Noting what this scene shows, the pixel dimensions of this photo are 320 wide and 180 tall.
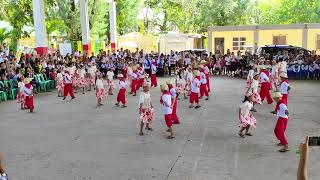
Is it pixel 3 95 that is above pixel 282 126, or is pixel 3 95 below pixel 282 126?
below

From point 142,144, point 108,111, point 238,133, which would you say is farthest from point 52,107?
point 238,133

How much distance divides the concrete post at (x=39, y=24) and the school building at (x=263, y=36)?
14940mm

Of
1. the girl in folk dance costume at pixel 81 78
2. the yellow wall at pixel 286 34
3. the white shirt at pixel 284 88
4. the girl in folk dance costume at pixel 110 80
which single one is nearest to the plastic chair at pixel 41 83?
the girl in folk dance costume at pixel 81 78

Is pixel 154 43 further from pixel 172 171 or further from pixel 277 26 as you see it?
pixel 172 171

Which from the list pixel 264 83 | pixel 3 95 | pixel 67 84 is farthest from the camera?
pixel 3 95

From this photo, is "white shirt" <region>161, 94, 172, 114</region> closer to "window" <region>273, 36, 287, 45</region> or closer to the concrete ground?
the concrete ground

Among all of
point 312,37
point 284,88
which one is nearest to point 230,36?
point 312,37

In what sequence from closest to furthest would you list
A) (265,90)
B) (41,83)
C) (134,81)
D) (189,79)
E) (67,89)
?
(265,90) → (189,79) → (67,89) → (134,81) → (41,83)

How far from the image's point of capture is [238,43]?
107 ft

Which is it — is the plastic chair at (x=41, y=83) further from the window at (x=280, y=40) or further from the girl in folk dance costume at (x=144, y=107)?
the window at (x=280, y=40)

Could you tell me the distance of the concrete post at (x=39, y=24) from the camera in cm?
2136

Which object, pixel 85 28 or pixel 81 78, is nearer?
pixel 81 78

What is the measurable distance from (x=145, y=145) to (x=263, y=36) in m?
23.5

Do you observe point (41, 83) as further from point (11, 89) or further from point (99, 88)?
point (99, 88)
